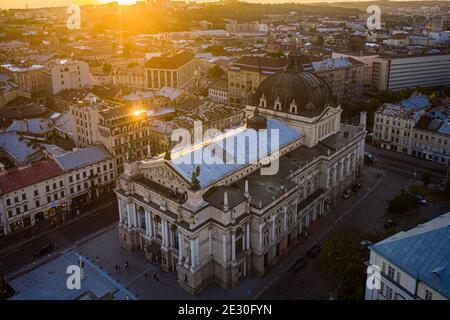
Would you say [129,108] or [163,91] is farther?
[163,91]

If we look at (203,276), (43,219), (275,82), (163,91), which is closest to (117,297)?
(203,276)

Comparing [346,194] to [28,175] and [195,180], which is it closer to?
[195,180]

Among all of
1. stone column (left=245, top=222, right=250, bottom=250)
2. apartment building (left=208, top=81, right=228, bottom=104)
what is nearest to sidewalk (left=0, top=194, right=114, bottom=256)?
stone column (left=245, top=222, right=250, bottom=250)

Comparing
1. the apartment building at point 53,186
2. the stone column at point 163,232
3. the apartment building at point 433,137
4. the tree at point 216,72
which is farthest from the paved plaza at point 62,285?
the tree at point 216,72

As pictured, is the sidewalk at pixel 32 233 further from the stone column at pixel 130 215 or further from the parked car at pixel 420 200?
the parked car at pixel 420 200

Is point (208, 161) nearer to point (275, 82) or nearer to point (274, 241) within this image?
point (274, 241)

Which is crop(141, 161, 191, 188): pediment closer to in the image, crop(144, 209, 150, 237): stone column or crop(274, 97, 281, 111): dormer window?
crop(144, 209, 150, 237): stone column
